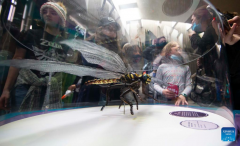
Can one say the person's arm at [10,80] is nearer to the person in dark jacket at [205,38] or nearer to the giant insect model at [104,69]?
the giant insect model at [104,69]

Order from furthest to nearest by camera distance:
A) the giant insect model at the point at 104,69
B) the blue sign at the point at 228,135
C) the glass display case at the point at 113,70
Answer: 1. the giant insect model at the point at 104,69
2. the glass display case at the point at 113,70
3. the blue sign at the point at 228,135

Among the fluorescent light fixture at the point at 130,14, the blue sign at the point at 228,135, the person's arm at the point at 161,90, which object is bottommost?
the blue sign at the point at 228,135

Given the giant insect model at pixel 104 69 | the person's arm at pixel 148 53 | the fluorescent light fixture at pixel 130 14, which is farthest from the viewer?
the person's arm at pixel 148 53

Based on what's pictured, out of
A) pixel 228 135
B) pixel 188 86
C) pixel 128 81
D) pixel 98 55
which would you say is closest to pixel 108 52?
pixel 98 55

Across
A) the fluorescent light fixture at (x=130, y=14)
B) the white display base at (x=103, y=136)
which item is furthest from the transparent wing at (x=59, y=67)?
the fluorescent light fixture at (x=130, y=14)

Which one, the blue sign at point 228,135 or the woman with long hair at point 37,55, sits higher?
the woman with long hair at point 37,55

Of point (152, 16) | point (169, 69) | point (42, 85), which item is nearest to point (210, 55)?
point (169, 69)

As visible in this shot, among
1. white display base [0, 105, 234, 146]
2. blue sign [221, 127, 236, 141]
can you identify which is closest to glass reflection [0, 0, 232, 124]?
white display base [0, 105, 234, 146]
